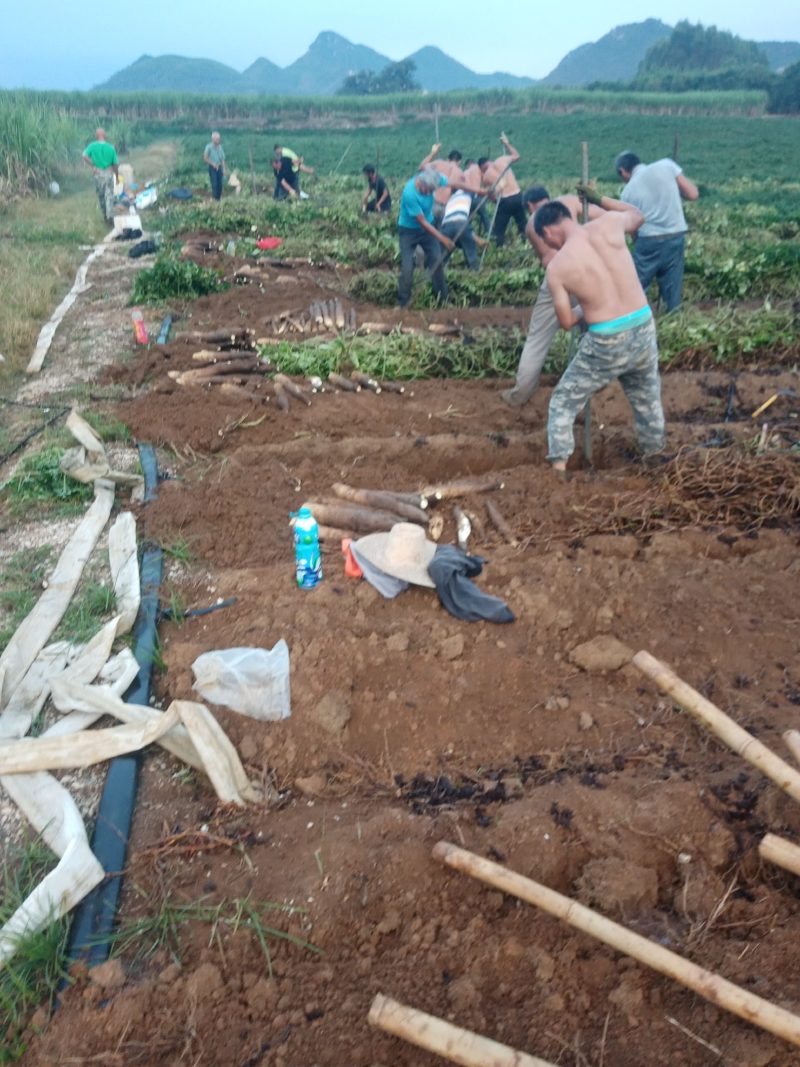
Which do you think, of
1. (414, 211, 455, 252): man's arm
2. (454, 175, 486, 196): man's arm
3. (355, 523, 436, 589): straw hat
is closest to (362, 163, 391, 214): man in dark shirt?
(454, 175, 486, 196): man's arm

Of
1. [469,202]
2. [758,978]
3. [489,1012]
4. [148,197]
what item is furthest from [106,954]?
[148,197]

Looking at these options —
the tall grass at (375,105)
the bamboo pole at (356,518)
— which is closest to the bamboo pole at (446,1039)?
the bamboo pole at (356,518)

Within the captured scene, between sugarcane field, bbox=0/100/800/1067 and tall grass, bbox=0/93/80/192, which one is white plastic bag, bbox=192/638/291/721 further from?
tall grass, bbox=0/93/80/192

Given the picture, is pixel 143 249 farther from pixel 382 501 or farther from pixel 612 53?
pixel 612 53

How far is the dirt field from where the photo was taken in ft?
7.05

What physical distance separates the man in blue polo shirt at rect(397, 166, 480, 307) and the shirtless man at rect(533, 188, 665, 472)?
4456mm

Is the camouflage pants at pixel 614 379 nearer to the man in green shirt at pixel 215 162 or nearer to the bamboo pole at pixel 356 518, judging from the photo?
the bamboo pole at pixel 356 518

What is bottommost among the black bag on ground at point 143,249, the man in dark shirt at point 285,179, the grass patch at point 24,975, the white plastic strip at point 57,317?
the grass patch at point 24,975

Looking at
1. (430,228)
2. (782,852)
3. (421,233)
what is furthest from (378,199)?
(782,852)

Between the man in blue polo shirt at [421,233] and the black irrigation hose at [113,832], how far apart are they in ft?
22.7

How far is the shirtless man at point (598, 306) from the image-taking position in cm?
487

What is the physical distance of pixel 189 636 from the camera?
3926 mm

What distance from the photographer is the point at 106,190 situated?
53.8ft

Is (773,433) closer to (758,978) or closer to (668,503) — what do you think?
(668,503)
